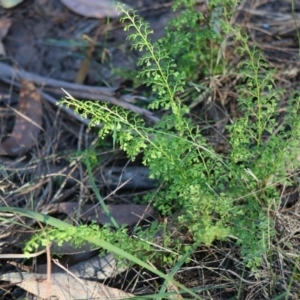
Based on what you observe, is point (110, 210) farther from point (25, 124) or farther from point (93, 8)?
point (93, 8)

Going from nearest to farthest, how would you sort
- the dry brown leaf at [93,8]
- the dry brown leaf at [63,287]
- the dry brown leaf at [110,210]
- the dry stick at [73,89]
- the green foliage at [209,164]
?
the green foliage at [209,164], the dry brown leaf at [63,287], the dry brown leaf at [110,210], the dry stick at [73,89], the dry brown leaf at [93,8]

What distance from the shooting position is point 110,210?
228 centimetres

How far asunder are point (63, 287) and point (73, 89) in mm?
1162

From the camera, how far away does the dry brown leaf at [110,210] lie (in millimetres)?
2244

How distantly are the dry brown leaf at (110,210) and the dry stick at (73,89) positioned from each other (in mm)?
470

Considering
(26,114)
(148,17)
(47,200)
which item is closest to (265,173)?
(47,200)

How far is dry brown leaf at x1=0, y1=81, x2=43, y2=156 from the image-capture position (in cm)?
265

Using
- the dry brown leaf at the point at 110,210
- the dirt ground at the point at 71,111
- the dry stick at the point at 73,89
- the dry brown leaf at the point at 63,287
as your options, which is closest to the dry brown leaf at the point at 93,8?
the dirt ground at the point at 71,111

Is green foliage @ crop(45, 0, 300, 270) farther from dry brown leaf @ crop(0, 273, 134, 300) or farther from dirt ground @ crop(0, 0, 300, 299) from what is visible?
dry brown leaf @ crop(0, 273, 134, 300)

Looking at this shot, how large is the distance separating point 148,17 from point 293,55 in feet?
2.90

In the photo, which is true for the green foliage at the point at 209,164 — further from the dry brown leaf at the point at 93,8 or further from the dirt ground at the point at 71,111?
the dry brown leaf at the point at 93,8

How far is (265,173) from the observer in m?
2.00

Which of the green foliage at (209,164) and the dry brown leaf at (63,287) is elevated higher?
the green foliage at (209,164)

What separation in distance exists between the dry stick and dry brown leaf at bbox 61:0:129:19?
0.55 m
